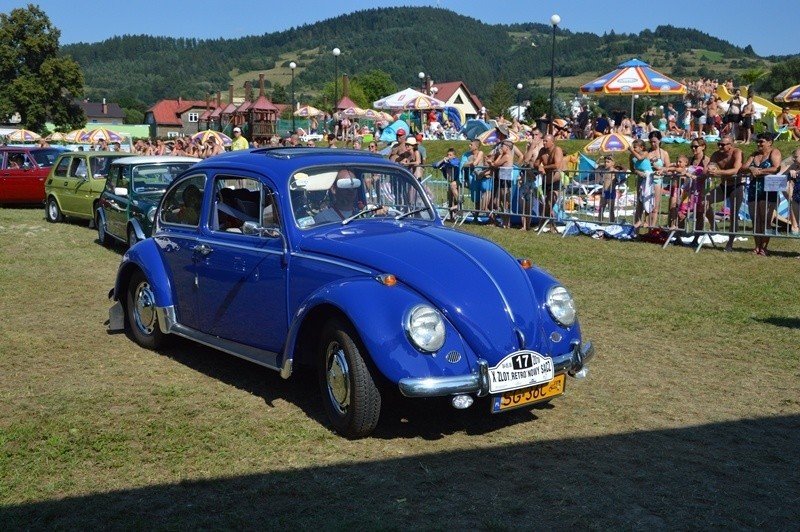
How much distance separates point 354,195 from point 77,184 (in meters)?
13.2

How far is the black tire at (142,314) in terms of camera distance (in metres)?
8.13

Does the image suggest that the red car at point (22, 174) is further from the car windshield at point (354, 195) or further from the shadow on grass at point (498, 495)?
the shadow on grass at point (498, 495)

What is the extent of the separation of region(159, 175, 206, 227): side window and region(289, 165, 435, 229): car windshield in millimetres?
1251

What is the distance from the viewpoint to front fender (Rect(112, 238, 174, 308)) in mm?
7746

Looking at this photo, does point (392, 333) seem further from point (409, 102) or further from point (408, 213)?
point (409, 102)

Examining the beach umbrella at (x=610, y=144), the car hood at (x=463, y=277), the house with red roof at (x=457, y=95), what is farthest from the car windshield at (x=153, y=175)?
the house with red roof at (x=457, y=95)

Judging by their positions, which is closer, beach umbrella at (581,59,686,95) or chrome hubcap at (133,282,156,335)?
chrome hubcap at (133,282,156,335)

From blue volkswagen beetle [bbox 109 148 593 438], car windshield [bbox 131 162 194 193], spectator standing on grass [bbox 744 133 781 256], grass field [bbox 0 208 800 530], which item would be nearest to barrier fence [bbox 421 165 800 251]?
spectator standing on grass [bbox 744 133 781 256]

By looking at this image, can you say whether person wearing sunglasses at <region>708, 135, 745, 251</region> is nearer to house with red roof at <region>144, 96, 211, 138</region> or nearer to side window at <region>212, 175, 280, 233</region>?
side window at <region>212, 175, 280, 233</region>

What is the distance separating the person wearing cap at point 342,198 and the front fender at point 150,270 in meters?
1.90

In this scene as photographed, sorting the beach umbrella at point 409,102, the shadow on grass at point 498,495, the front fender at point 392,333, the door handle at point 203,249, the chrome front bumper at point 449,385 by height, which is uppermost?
the beach umbrella at point 409,102

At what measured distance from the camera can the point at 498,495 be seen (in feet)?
16.1

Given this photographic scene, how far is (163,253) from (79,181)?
11585mm

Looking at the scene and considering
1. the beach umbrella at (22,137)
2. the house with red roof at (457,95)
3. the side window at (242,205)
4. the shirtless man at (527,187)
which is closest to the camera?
the side window at (242,205)
